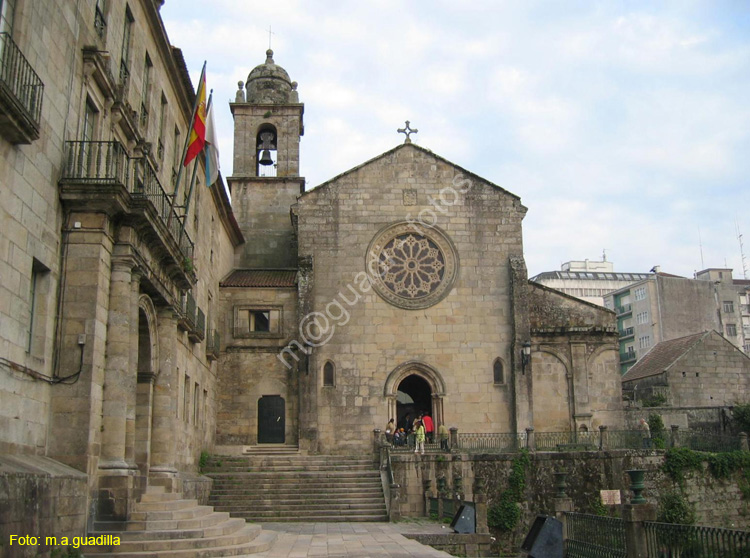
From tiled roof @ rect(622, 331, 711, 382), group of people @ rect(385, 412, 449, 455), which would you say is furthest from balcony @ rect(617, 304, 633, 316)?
group of people @ rect(385, 412, 449, 455)

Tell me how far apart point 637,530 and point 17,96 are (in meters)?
11.8

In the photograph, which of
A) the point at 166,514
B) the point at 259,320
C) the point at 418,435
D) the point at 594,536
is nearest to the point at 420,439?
the point at 418,435

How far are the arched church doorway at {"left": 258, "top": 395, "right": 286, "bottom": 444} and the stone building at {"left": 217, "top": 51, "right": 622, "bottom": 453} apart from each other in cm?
5

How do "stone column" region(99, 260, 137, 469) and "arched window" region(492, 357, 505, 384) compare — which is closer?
"stone column" region(99, 260, 137, 469)

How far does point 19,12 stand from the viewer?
39.8ft

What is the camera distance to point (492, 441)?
2817 cm

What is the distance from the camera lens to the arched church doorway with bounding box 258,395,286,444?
2956cm

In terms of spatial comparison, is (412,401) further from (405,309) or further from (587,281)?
(587,281)

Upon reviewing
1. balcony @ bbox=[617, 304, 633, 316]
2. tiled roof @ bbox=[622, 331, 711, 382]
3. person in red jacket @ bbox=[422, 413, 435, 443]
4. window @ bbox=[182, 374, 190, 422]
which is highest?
balcony @ bbox=[617, 304, 633, 316]

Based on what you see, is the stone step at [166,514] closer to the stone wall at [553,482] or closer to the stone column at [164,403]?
the stone column at [164,403]

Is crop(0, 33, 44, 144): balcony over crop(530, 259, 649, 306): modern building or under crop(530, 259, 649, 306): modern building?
under

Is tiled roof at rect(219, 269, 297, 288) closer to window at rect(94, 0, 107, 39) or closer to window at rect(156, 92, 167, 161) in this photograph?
window at rect(156, 92, 167, 161)

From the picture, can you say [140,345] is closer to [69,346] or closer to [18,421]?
[69,346]

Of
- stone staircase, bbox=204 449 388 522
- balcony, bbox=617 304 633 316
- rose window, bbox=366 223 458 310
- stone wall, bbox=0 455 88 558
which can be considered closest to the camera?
stone wall, bbox=0 455 88 558
